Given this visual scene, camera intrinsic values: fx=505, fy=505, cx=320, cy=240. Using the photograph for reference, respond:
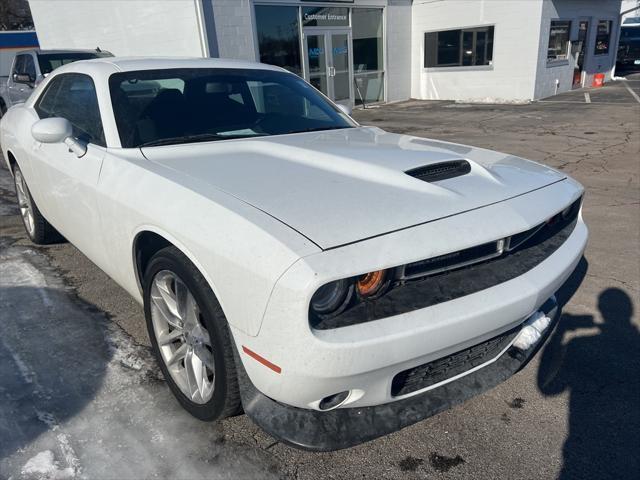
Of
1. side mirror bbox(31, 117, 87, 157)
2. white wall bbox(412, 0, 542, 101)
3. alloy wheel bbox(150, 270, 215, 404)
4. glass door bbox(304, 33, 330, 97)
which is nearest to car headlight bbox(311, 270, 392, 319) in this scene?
alloy wheel bbox(150, 270, 215, 404)

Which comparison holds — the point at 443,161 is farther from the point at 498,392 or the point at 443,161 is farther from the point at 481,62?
the point at 481,62

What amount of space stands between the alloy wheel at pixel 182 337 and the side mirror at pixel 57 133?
1.11 meters

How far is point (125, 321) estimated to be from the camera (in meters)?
3.35

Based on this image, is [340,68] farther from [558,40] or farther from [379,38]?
[558,40]

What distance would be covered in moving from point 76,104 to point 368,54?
1385cm

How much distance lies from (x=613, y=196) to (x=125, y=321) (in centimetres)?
532

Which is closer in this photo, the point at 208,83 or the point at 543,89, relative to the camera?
the point at 208,83

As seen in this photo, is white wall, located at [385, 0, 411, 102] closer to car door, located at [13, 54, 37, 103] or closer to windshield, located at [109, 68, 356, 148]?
car door, located at [13, 54, 37, 103]

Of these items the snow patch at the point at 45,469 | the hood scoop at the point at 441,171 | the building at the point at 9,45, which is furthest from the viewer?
the building at the point at 9,45

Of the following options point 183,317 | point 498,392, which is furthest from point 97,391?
point 498,392

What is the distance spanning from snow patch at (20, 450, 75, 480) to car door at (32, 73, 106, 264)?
3.76ft

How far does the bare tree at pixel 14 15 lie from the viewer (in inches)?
1603

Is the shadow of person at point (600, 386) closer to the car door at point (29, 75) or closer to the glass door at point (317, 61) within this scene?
the car door at point (29, 75)

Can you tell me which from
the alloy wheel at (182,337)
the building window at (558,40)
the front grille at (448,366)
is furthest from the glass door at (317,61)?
the front grille at (448,366)
